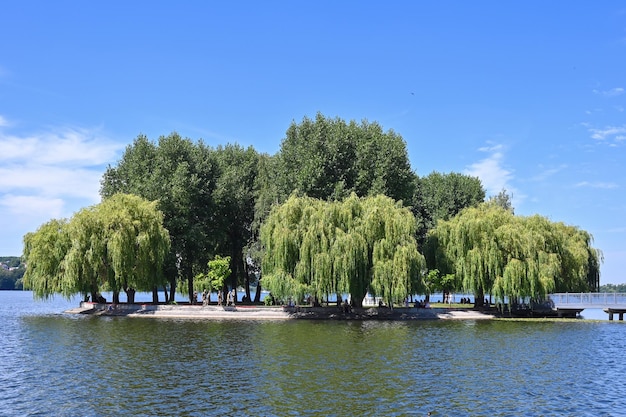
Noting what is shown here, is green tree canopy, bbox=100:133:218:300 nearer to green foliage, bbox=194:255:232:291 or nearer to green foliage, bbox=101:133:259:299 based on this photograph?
green foliage, bbox=101:133:259:299

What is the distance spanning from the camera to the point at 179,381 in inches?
930

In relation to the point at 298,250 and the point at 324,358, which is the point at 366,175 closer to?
the point at 298,250

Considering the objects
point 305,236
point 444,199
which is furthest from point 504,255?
point 444,199

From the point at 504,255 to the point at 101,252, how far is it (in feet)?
130

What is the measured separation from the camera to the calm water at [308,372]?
19.9 meters

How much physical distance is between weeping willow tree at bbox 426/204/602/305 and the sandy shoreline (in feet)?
13.2

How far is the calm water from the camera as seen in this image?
19.9 metres

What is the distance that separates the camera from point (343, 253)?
171 ft

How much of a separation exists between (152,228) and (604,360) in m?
42.4

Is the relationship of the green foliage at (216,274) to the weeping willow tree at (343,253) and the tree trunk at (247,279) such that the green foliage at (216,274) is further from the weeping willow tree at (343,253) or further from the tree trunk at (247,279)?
the tree trunk at (247,279)

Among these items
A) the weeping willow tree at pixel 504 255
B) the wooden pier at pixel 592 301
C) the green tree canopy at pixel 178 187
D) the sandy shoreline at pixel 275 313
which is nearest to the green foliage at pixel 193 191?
the green tree canopy at pixel 178 187

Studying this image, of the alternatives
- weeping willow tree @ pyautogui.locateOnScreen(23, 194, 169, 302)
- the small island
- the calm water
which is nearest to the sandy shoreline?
the small island

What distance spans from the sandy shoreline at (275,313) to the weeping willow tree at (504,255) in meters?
4.01

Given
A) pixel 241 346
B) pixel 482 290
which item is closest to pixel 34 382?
pixel 241 346
